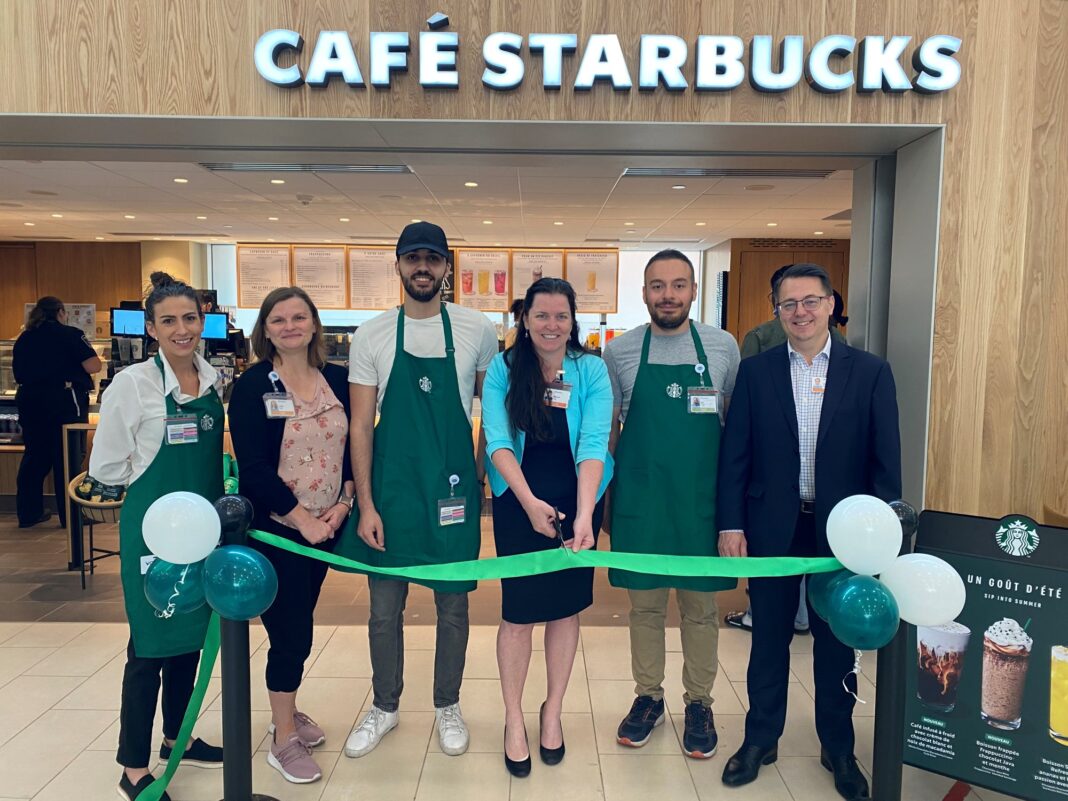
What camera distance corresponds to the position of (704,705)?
2.59m

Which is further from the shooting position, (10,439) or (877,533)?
(10,439)

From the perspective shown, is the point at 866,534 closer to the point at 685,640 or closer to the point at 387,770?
the point at 685,640

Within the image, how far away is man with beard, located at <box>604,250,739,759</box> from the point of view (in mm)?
2457

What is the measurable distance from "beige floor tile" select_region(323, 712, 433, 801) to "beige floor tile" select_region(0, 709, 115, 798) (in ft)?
3.07

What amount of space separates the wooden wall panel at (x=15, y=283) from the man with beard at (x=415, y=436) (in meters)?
11.9

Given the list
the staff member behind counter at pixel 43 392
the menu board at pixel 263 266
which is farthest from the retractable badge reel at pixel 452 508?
the menu board at pixel 263 266

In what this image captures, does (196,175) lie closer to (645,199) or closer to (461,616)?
(645,199)

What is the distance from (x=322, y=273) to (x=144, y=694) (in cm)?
799

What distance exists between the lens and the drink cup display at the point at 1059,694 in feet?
6.59

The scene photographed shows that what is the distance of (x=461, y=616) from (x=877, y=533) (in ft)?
4.58

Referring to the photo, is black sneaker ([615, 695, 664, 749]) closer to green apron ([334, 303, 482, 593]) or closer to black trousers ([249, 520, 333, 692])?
green apron ([334, 303, 482, 593])

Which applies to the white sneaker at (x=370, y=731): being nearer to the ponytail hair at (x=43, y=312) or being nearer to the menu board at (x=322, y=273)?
the ponytail hair at (x=43, y=312)

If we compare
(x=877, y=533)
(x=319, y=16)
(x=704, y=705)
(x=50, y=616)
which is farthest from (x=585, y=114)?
(x=50, y=616)

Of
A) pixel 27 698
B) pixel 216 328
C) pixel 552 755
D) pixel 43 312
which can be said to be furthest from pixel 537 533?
pixel 216 328
